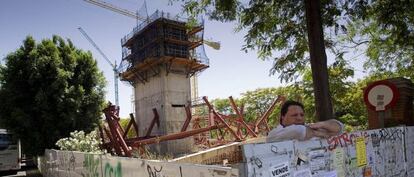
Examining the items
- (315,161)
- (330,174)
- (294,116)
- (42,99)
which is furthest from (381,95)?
(42,99)

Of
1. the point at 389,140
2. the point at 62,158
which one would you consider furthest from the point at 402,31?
the point at 62,158

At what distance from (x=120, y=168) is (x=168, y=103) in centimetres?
3453

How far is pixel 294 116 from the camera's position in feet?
13.9

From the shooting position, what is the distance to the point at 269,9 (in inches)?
374

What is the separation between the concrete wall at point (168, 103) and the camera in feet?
130

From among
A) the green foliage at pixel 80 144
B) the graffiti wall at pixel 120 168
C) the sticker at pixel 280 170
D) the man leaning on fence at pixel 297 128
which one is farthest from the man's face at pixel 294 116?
the green foliage at pixel 80 144

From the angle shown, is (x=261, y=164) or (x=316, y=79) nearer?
(x=261, y=164)

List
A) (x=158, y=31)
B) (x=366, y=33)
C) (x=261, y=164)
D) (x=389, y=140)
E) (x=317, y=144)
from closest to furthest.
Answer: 1. (x=261, y=164)
2. (x=317, y=144)
3. (x=389, y=140)
4. (x=366, y=33)
5. (x=158, y=31)

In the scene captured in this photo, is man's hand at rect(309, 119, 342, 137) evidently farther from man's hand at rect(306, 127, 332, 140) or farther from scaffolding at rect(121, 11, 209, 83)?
scaffolding at rect(121, 11, 209, 83)

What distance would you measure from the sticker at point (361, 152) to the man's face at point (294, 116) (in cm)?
113

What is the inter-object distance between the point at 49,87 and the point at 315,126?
18.9 m

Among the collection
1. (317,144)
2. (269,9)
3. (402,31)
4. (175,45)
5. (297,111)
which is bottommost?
(317,144)

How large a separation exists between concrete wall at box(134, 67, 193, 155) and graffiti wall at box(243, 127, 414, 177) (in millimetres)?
32507

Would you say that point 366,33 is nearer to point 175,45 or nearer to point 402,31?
point 402,31
